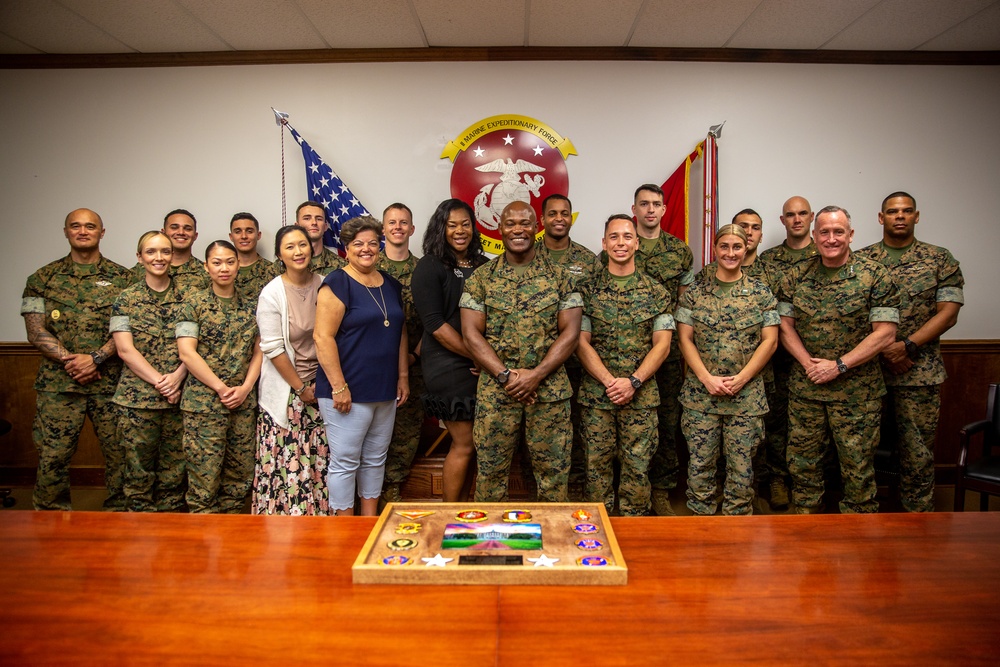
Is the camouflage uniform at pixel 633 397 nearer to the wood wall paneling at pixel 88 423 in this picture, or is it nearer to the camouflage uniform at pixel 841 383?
the camouflage uniform at pixel 841 383

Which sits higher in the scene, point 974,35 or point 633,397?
point 974,35

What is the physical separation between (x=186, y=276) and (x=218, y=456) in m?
1.12

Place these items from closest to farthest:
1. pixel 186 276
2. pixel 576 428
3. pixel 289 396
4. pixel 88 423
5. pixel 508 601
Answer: pixel 508 601, pixel 289 396, pixel 576 428, pixel 186 276, pixel 88 423

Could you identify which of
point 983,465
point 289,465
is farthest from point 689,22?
point 289,465

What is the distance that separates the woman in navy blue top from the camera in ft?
8.68

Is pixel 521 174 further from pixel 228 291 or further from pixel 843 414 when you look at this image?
pixel 843 414

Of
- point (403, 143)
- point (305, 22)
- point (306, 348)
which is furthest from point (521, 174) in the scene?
point (306, 348)

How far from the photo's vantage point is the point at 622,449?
9.70 ft

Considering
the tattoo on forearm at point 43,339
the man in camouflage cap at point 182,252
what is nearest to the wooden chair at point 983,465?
the man in camouflage cap at point 182,252

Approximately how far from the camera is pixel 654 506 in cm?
330

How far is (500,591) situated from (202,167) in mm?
3968

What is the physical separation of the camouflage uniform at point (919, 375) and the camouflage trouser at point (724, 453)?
98 centimetres

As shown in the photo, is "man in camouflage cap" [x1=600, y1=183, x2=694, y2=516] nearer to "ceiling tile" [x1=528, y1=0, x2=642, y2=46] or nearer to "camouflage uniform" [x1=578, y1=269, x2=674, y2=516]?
"camouflage uniform" [x1=578, y1=269, x2=674, y2=516]

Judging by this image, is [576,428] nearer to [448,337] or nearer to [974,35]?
[448,337]
